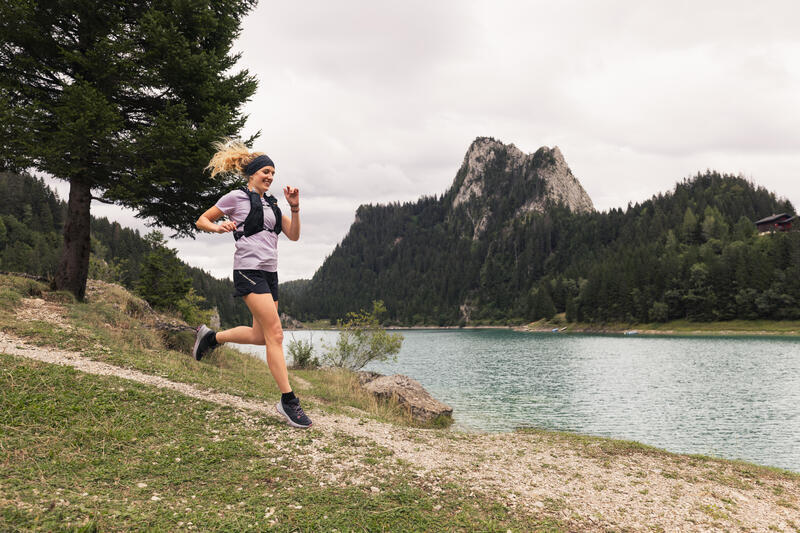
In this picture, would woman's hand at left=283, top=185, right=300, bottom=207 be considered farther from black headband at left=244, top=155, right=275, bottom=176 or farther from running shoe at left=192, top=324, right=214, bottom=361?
running shoe at left=192, top=324, right=214, bottom=361

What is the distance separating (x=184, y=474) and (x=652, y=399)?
28939mm

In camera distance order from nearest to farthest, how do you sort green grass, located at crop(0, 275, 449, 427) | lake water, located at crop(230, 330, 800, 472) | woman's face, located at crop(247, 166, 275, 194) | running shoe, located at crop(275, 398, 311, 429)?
woman's face, located at crop(247, 166, 275, 194), running shoe, located at crop(275, 398, 311, 429), green grass, located at crop(0, 275, 449, 427), lake water, located at crop(230, 330, 800, 472)

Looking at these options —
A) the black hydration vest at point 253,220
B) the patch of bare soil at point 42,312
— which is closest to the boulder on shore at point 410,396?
the patch of bare soil at point 42,312

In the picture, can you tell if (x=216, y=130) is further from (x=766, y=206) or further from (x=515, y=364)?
(x=766, y=206)

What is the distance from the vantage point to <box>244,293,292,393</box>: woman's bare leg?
6461 mm

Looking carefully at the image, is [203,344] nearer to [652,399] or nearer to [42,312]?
[42,312]

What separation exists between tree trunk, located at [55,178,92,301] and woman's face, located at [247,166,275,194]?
12.0m

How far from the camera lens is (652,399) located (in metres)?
26.3

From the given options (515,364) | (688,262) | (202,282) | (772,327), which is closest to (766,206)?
(688,262)

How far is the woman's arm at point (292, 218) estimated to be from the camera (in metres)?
6.42

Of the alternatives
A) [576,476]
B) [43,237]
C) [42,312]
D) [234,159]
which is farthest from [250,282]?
[43,237]

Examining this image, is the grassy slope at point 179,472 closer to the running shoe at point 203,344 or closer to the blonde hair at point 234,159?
the running shoe at point 203,344

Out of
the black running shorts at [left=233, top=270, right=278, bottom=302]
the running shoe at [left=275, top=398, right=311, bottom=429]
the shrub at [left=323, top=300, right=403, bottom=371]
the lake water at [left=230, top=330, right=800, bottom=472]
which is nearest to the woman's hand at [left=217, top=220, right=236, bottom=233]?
the black running shorts at [left=233, top=270, right=278, bottom=302]

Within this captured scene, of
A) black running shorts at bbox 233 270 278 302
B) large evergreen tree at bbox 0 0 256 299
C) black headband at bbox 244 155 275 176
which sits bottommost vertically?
black running shorts at bbox 233 270 278 302
